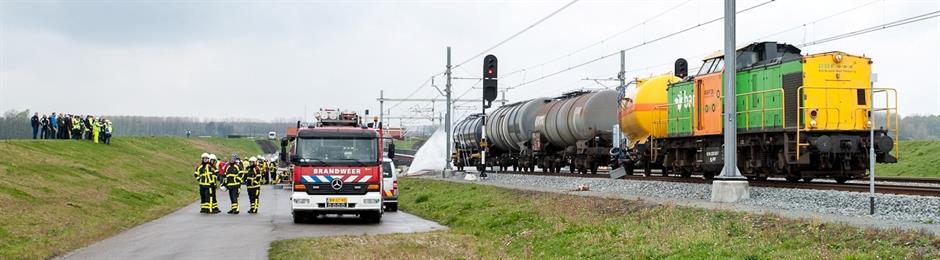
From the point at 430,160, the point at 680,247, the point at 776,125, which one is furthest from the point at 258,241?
the point at 430,160

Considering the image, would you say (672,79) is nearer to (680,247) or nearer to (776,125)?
(776,125)

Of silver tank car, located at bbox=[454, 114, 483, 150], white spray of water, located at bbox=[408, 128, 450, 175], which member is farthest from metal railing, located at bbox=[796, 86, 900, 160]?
white spray of water, located at bbox=[408, 128, 450, 175]

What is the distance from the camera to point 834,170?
2100cm

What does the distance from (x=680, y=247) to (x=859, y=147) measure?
894cm

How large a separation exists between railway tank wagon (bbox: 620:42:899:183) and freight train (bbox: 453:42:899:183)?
21 mm

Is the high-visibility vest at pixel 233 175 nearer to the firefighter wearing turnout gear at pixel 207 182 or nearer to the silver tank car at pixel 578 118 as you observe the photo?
the firefighter wearing turnout gear at pixel 207 182

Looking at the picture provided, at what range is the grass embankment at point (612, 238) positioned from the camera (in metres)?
11.3

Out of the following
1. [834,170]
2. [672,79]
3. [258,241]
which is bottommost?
[258,241]

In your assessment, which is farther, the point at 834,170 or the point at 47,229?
the point at 834,170

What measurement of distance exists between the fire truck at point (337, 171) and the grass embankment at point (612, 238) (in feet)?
7.66

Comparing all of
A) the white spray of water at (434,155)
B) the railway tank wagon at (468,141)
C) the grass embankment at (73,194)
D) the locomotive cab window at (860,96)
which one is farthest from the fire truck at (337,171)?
the white spray of water at (434,155)

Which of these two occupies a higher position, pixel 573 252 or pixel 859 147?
pixel 859 147

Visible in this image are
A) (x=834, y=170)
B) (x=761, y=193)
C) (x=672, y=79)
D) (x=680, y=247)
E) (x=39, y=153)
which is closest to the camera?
(x=680, y=247)

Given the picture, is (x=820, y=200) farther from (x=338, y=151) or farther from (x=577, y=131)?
(x=577, y=131)
